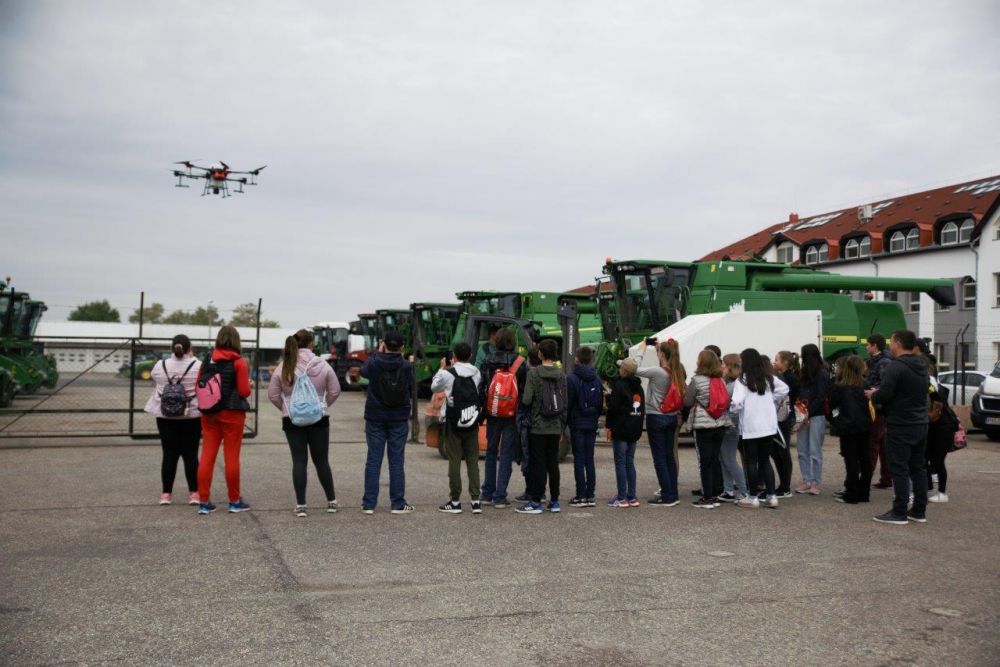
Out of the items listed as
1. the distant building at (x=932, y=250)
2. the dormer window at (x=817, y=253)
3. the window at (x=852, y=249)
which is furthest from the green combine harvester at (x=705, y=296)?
the dormer window at (x=817, y=253)

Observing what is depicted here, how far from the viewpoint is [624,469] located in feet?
30.2

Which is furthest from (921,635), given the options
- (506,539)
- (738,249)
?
(738,249)

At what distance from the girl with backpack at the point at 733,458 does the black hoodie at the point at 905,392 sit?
1475mm

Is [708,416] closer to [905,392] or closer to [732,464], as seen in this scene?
[732,464]

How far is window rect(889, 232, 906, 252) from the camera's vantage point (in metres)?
43.2

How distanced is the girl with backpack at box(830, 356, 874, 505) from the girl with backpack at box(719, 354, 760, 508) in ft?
3.47

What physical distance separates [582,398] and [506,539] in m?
2.03

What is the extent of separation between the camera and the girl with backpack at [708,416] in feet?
30.5

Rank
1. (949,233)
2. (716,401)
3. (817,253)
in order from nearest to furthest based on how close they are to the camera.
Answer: (716,401) < (949,233) < (817,253)

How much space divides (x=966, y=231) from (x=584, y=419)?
36931 millimetres

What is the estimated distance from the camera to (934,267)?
136ft

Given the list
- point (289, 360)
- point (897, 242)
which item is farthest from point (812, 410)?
point (897, 242)

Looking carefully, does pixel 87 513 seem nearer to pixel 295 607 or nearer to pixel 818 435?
pixel 295 607

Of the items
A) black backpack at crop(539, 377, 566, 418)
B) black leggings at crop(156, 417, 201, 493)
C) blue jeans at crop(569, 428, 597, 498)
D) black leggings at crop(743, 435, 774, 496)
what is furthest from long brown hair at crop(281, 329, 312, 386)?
black leggings at crop(743, 435, 774, 496)
